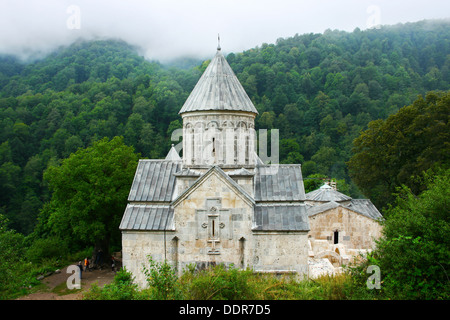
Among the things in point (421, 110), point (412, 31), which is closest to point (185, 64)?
point (412, 31)

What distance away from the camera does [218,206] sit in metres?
11.7

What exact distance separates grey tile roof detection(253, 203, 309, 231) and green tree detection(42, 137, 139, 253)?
10361mm

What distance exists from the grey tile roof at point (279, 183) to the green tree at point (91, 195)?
9901 millimetres

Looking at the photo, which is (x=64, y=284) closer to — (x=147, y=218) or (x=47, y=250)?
(x=47, y=250)

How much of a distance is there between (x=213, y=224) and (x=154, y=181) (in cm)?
285

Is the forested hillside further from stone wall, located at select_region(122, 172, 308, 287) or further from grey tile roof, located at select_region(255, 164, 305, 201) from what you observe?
stone wall, located at select_region(122, 172, 308, 287)

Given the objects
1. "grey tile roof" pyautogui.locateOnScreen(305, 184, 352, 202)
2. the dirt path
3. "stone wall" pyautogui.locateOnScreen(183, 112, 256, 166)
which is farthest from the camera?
"grey tile roof" pyautogui.locateOnScreen(305, 184, 352, 202)

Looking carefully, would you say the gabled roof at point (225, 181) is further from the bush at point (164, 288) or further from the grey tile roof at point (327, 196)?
the grey tile roof at point (327, 196)

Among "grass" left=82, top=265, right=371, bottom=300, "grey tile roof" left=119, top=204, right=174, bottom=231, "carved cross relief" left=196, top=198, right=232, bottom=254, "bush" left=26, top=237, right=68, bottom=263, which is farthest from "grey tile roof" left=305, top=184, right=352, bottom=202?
"bush" left=26, top=237, right=68, bottom=263

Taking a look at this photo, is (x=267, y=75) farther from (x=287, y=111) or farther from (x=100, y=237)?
(x=100, y=237)

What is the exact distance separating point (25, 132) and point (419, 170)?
43.0m

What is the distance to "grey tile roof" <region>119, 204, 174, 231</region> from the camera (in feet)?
39.0

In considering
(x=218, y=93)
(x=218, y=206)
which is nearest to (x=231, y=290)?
(x=218, y=206)

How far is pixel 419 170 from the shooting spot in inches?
887
